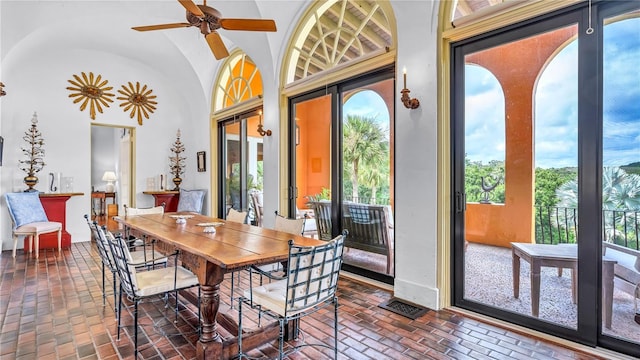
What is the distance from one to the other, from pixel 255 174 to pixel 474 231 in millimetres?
3776

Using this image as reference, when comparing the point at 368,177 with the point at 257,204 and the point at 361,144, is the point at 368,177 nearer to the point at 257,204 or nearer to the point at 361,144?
the point at 361,144

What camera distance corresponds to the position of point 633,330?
2066 mm

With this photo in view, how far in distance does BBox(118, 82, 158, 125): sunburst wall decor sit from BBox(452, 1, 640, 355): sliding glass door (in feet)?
20.6

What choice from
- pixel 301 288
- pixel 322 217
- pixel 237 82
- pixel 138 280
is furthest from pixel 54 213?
pixel 301 288

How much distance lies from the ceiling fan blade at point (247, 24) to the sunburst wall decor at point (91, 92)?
4857 millimetres

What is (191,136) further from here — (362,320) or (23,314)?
(362,320)

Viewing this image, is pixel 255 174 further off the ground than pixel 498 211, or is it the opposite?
pixel 255 174

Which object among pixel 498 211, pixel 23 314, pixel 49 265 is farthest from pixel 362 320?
pixel 49 265

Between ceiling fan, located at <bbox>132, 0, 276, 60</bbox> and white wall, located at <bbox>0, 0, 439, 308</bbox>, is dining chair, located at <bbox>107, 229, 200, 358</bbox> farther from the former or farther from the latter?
white wall, located at <bbox>0, 0, 439, 308</bbox>

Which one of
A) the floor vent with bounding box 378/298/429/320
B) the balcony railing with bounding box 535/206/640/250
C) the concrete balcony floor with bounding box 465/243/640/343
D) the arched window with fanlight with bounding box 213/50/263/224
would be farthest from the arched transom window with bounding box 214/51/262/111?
the balcony railing with bounding box 535/206/640/250

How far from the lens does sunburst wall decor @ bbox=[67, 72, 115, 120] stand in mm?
6000

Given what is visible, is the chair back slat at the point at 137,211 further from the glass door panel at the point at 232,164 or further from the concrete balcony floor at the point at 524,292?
the concrete balcony floor at the point at 524,292

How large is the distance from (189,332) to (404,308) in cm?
180

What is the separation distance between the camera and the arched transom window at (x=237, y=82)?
5578mm
